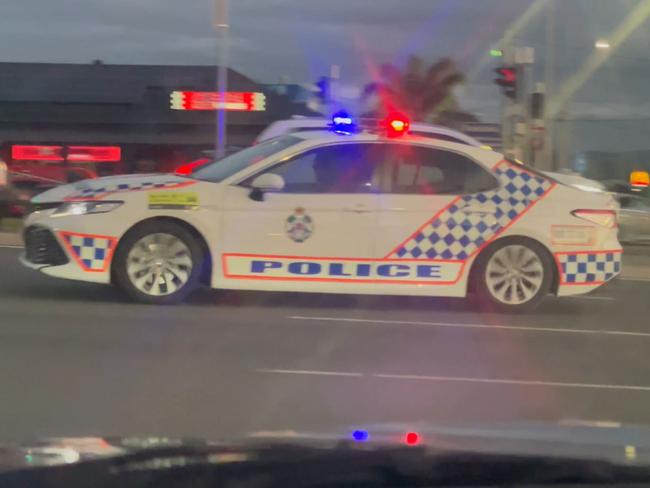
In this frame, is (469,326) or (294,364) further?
(469,326)

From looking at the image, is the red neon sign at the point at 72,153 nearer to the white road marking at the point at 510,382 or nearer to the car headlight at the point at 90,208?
the car headlight at the point at 90,208

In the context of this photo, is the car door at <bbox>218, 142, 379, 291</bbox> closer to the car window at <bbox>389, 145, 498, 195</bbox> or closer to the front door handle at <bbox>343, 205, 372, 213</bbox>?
the front door handle at <bbox>343, 205, 372, 213</bbox>

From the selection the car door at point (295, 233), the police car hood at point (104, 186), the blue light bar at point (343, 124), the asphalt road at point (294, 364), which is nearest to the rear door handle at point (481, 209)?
the car door at point (295, 233)

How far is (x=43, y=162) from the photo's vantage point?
39375 mm

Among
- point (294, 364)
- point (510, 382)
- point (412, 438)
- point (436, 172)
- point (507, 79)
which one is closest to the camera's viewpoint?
point (412, 438)

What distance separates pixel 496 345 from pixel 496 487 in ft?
17.6

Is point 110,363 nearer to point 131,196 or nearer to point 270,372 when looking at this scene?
point 270,372

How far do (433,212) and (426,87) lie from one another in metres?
32.8

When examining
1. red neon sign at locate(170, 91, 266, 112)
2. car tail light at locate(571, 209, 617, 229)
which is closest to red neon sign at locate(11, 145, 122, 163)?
red neon sign at locate(170, 91, 266, 112)

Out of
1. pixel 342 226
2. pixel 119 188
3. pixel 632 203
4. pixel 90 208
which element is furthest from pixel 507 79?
pixel 90 208

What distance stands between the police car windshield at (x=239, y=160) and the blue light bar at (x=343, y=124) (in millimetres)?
511

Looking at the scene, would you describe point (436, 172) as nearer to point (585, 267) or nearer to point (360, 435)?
point (585, 267)

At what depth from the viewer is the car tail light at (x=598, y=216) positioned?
945 cm

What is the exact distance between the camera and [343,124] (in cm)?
974
